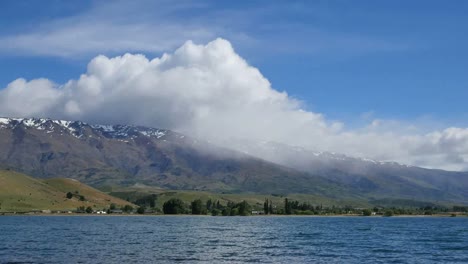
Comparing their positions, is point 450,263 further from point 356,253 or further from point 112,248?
point 112,248

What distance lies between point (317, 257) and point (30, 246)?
58504mm

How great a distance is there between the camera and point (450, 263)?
98188mm

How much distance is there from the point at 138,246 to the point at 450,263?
60.3 m

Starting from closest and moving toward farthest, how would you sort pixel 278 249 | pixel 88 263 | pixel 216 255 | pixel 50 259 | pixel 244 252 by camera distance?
pixel 88 263 → pixel 50 259 → pixel 216 255 → pixel 244 252 → pixel 278 249

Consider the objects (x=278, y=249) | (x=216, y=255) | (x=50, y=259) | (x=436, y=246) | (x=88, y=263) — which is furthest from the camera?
(x=436, y=246)

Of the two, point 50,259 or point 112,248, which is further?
point 112,248

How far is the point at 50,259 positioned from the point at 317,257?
1775 inches

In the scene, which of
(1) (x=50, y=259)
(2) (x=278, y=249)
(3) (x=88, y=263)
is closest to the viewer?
(3) (x=88, y=263)

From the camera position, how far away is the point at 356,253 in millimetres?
114750

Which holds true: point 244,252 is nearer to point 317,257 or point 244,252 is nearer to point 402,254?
point 317,257

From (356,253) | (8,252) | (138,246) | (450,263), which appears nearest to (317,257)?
(356,253)

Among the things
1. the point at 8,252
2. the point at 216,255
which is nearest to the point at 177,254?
the point at 216,255

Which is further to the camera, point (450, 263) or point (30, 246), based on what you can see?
point (30, 246)

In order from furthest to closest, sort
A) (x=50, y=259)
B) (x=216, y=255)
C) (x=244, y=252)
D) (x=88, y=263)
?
(x=244, y=252) < (x=216, y=255) < (x=50, y=259) < (x=88, y=263)
